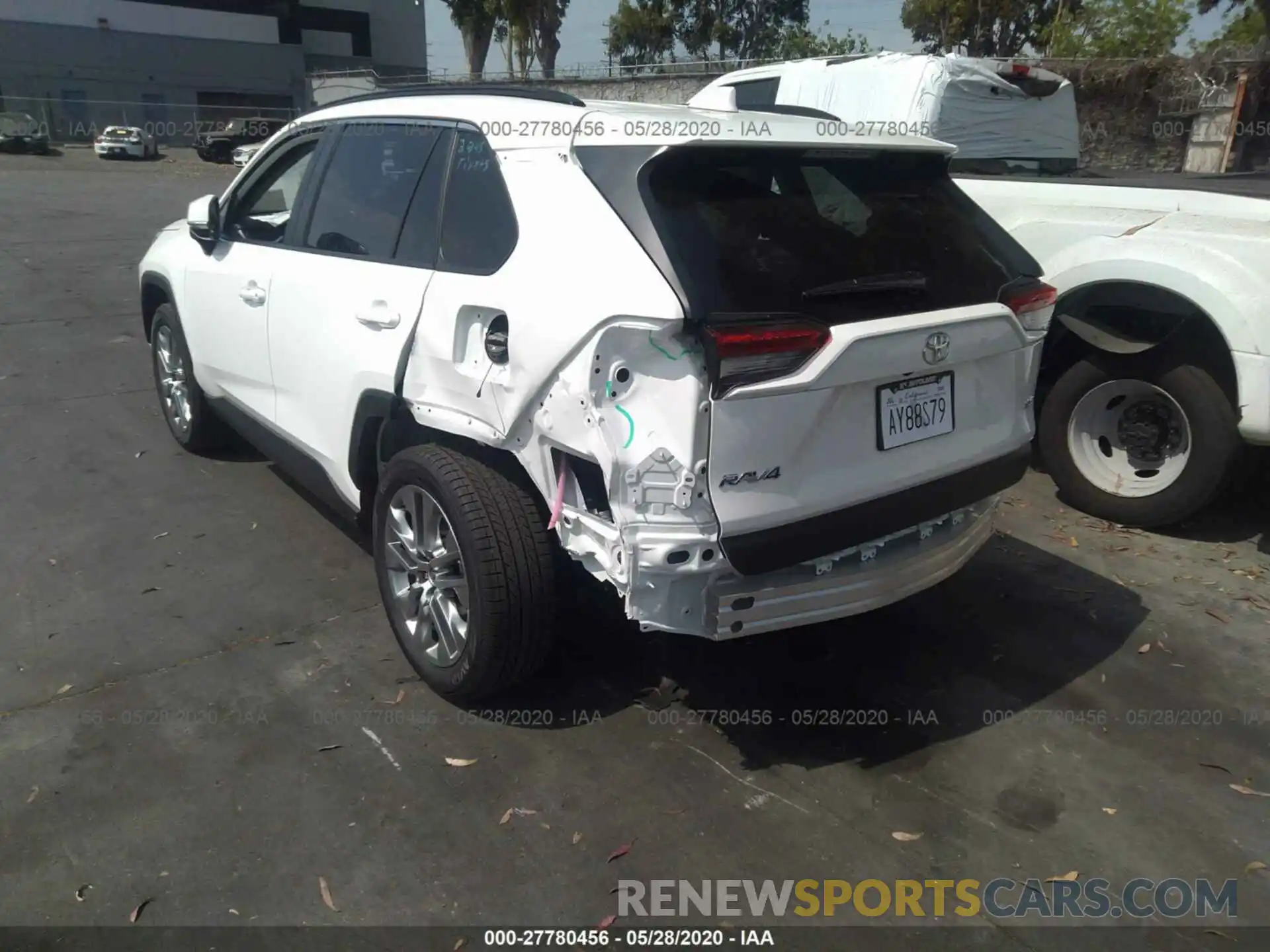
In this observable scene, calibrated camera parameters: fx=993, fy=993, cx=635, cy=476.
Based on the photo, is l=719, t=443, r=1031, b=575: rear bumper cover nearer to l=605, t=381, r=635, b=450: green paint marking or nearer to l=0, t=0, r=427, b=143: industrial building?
l=605, t=381, r=635, b=450: green paint marking

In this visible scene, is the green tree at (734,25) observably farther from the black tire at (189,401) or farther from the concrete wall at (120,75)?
the black tire at (189,401)

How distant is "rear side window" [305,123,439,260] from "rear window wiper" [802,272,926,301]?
5.11ft

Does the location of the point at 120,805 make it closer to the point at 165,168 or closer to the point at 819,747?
the point at 819,747

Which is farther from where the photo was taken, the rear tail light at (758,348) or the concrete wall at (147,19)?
the concrete wall at (147,19)

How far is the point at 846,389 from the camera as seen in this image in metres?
2.82

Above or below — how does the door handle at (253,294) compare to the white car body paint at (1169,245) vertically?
below

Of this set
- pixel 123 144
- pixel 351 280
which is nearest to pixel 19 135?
pixel 123 144

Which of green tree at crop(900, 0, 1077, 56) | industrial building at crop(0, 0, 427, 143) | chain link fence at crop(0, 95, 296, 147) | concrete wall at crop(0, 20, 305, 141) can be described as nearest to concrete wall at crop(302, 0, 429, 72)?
industrial building at crop(0, 0, 427, 143)

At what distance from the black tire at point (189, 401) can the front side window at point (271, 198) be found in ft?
2.74

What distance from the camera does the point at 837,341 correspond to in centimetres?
273

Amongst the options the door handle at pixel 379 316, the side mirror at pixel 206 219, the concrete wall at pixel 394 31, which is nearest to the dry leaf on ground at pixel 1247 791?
the door handle at pixel 379 316

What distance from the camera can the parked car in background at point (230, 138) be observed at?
34094 millimetres

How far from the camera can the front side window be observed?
14.4ft

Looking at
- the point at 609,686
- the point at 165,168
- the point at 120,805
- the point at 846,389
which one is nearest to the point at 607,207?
the point at 846,389
